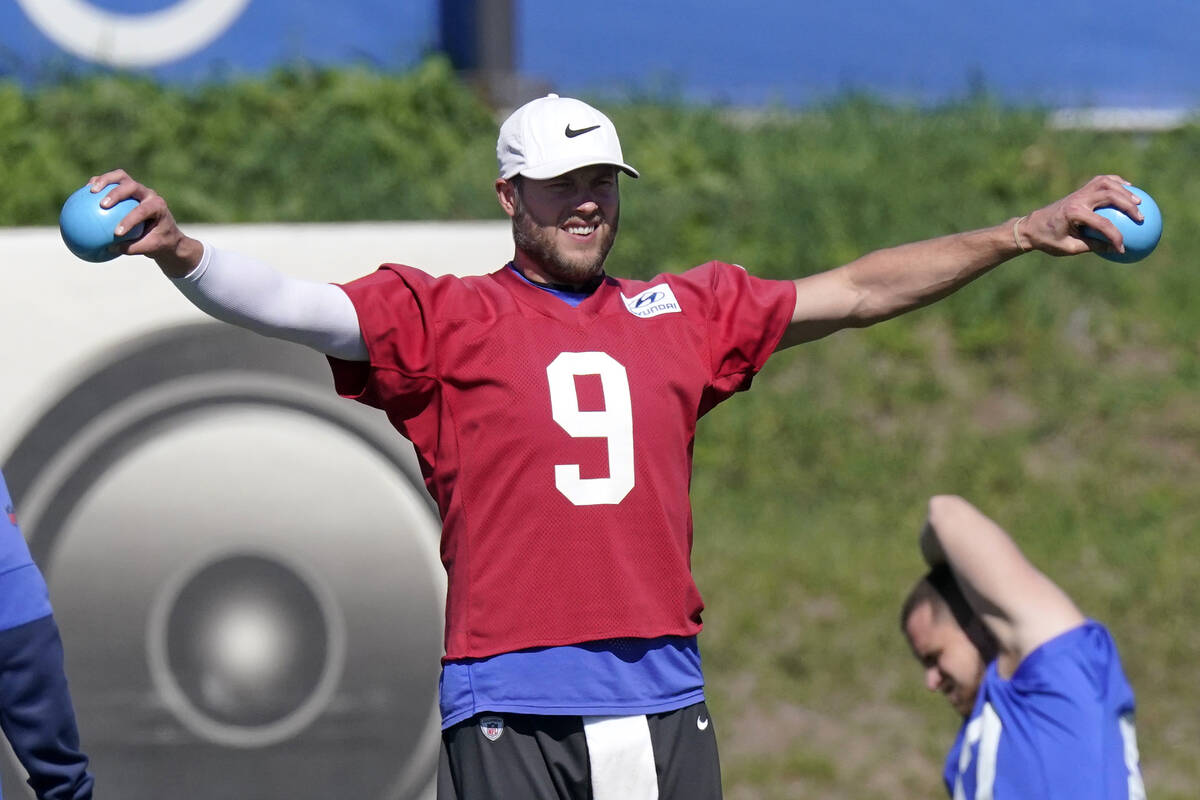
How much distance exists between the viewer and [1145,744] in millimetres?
6031

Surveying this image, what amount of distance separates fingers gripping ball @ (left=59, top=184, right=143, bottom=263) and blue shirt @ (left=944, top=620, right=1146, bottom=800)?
192 cm

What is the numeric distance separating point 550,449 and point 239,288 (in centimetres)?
61

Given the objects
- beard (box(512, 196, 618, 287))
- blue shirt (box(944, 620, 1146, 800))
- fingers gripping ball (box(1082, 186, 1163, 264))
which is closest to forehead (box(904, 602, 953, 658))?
blue shirt (box(944, 620, 1146, 800))

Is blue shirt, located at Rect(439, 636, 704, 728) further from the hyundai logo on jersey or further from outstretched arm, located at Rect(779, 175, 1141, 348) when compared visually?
outstretched arm, located at Rect(779, 175, 1141, 348)

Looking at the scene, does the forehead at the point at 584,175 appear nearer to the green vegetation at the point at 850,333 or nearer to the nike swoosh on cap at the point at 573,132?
the nike swoosh on cap at the point at 573,132

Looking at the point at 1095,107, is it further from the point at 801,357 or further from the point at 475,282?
the point at 475,282

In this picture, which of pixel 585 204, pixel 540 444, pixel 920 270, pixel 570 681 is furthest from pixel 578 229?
pixel 570 681

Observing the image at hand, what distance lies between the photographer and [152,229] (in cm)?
288

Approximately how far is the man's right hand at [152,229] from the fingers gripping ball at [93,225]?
10 mm

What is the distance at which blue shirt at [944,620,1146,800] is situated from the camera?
10.8 feet

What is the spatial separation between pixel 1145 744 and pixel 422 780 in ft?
9.00

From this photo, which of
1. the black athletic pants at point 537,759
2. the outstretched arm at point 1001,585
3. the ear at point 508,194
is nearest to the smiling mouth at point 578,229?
the ear at point 508,194

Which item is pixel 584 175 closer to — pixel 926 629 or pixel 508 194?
pixel 508 194

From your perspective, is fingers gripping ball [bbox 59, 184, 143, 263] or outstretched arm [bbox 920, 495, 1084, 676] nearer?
Result: fingers gripping ball [bbox 59, 184, 143, 263]
